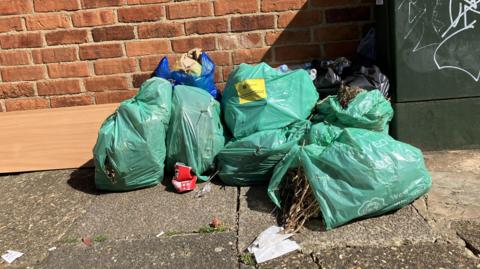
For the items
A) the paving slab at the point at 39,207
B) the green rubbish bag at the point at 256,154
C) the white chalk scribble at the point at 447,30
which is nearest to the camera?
the paving slab at the point at 39,207

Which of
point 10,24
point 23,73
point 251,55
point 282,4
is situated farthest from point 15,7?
point 282,4

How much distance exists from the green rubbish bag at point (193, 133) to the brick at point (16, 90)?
153 cm

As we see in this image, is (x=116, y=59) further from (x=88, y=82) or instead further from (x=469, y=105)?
(x=469, y=105)

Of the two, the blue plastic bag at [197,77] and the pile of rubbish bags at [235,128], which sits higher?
the blue plastic bag at [197,77]

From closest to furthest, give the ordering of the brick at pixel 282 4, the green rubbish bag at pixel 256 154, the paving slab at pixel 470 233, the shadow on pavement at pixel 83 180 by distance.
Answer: the paving slab at pixel 470 233
the green rubbish bag at pixel 256 154
the shadow on pavement at pixel 83 180
the brick at pixel 282 4

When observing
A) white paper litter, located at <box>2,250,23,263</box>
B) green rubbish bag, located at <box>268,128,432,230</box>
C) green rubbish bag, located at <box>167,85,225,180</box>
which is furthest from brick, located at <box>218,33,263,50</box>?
white paper litter, located at <box>2,250,23,263</box>

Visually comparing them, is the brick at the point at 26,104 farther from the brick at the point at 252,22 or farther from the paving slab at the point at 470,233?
the paving slab at the point at 470,233

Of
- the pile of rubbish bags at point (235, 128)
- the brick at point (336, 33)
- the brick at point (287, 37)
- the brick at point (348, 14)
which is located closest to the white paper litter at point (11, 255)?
the pile of rubbish bags at point (235, 128)

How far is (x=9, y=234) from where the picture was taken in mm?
3322

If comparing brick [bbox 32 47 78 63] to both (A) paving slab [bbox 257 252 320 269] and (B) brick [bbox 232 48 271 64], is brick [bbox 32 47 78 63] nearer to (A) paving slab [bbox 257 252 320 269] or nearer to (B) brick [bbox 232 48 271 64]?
(B) brick [bbox 232 48 271 64]

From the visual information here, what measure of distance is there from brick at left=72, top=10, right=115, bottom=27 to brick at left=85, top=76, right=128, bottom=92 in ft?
1.55

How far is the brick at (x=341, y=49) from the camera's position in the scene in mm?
4367

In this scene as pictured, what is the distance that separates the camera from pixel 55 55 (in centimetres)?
443

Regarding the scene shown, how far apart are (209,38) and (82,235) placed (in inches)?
78.3
